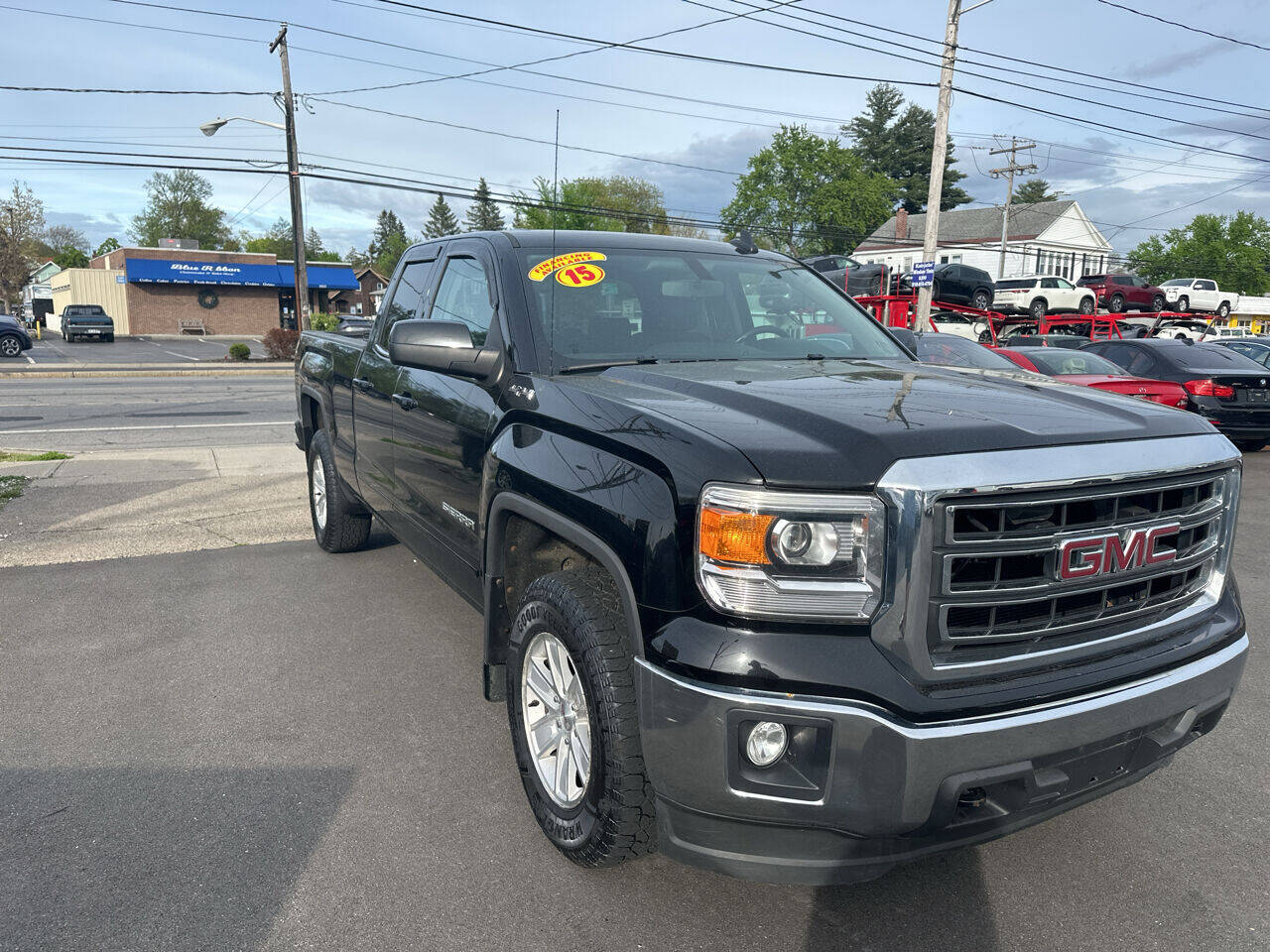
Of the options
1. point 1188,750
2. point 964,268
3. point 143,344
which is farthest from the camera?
point 143,344

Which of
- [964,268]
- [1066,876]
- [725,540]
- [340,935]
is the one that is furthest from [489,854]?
[964,268]

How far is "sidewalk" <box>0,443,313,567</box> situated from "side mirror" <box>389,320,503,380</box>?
395 centimetres

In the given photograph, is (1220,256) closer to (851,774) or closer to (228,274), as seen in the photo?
(228,274)

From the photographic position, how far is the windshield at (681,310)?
3357 millimetres

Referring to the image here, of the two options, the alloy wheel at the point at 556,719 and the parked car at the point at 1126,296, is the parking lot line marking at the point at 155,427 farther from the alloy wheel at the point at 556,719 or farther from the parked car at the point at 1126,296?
the parked car at the point at 1126,296

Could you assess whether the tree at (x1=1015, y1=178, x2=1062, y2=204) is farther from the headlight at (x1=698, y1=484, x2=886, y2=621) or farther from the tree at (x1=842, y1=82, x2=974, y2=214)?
the headlight at (x1=698, y1=484, x2=886, y2=621)

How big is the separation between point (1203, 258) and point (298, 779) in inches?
3845

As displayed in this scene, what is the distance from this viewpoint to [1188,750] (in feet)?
11.6

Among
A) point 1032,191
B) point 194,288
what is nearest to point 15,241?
point 194,288

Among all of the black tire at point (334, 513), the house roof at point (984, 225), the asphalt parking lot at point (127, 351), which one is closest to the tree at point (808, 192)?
the house roof at point (984, 225)

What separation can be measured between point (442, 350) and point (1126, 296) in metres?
32.9

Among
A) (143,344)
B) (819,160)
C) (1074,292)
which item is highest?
(819,160)

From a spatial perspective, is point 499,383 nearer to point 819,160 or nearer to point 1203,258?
point 819,160

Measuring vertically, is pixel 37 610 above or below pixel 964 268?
below
